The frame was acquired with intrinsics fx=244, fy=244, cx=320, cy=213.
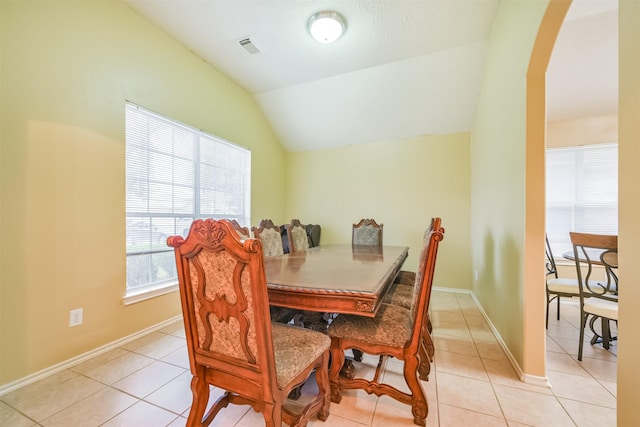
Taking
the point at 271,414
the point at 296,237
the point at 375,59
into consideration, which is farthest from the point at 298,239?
the point at 375,59

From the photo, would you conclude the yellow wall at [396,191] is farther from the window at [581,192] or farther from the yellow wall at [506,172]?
the window at [581,192]

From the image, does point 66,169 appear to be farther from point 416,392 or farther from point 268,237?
point 416,392

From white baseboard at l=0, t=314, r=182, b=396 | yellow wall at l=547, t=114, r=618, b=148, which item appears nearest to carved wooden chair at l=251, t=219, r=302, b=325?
white baseboard at l=0, t=314, r=182, b=396

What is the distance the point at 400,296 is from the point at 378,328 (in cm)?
68

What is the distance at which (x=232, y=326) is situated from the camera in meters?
0.96

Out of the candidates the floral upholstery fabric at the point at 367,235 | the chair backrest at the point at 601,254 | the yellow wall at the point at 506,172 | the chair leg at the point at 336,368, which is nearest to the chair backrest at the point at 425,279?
the chair leg at the point at 336,368

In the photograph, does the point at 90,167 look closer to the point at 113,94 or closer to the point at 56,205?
the point at 56,205

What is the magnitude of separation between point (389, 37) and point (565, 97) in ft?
7.71

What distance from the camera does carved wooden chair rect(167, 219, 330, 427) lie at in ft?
2.86

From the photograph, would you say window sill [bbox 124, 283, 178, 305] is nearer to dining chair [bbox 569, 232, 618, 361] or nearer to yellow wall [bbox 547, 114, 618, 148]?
dining chair [bbox 569, 232, 618, 361]

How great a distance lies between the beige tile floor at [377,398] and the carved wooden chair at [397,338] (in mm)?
139

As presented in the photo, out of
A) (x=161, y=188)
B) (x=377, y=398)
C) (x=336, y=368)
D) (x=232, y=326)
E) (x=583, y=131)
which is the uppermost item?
(x=583, y=131)

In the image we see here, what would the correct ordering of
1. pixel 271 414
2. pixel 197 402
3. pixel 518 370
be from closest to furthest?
1. pixel 271 414
2. pixel 197 402
3. pixel 518 370

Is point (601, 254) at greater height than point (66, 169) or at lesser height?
lesser
